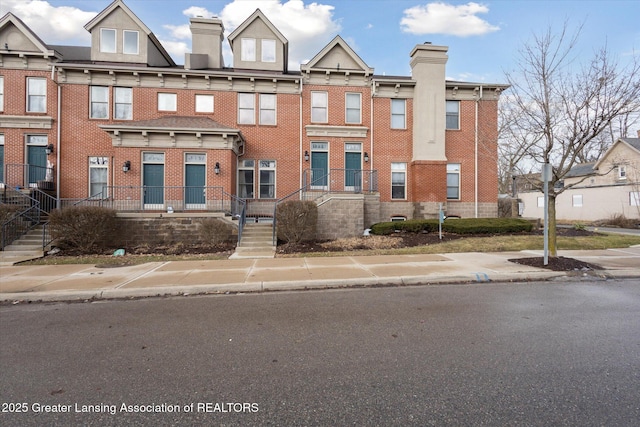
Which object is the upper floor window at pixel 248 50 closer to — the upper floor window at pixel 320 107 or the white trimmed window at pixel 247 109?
the white trimmed window at pixel 247 109

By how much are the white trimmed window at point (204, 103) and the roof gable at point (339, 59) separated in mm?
5778

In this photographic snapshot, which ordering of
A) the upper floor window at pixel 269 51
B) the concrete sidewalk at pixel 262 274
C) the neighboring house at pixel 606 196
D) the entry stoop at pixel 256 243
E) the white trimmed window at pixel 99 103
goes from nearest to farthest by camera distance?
1. the concrete sidewalk at pixel 262 274
2. the entry stoop at pixel 256 243
3. the white trimmed window at pixel 99 103
4. the upper floor window at pixel 269 51
5. the neighboring house at pixel 606 196

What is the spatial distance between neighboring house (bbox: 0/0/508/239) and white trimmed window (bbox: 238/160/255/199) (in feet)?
0.24

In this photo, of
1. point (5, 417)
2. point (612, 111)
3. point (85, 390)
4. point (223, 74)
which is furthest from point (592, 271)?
point (223, 74)

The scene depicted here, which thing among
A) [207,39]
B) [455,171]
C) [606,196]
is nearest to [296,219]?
[455,171]

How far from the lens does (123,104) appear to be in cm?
1630

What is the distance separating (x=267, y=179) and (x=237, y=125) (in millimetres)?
3255

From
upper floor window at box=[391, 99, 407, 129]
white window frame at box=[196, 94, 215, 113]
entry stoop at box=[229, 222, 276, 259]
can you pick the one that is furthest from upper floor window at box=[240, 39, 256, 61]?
entry stoop at box=[229, 222, 276, 259]

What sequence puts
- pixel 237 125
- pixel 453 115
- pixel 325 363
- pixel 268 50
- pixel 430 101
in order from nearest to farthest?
pixel 325 363 < pixel 237 125 < pixel 430 101 < pixel 268 50 < pixel 453 115

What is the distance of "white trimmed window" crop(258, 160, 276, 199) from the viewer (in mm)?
17297

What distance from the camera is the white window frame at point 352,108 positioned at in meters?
17.9

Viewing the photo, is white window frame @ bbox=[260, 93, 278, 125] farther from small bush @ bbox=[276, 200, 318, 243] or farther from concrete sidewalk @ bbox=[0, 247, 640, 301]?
concrete sidewalk @ bbox=[0, 247, 640, 301]

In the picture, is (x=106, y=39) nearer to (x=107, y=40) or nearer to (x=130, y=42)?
(x=107, y=40)

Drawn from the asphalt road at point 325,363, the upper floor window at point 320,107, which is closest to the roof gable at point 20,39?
the upper floor window at point 320,107
